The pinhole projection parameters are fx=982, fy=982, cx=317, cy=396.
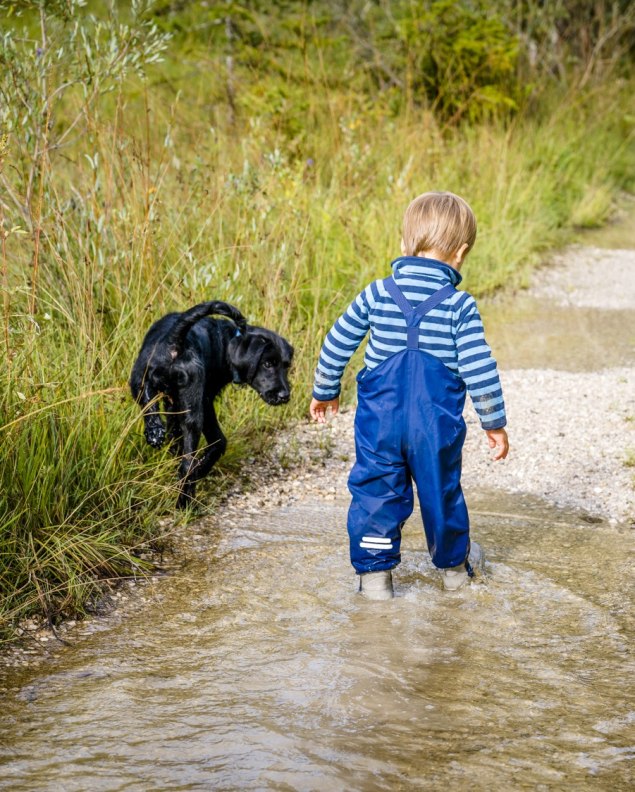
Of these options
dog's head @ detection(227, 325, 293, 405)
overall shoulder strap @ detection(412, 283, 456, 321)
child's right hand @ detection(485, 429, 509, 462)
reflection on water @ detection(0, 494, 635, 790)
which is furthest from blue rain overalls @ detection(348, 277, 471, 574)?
dog's head @ detection(227, 325, 293, 405)

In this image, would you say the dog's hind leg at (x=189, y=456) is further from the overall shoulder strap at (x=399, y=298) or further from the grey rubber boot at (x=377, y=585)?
the overall shoulder strap at (x=399, y=298)

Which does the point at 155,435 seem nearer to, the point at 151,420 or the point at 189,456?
the point at 151,420

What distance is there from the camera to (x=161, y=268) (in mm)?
5375

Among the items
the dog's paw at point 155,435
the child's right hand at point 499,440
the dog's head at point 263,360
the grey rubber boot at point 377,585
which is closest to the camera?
the child's right hand at point 499,440

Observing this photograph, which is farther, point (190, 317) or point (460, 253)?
point (190, 317)

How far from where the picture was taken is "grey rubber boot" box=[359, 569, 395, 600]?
357 centimetres

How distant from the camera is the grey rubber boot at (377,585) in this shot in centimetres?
357

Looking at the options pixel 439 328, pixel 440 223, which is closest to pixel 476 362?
pixel 439 328

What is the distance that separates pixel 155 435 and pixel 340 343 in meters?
0.92

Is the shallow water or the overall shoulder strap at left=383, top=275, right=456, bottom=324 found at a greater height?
the overall shoulder strap at left=383, top=275, right=456, bottom=324

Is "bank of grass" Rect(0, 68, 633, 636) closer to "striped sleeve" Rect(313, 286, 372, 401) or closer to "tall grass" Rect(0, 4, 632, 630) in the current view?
"tall grass" Rect(0, 4, 632, 630)

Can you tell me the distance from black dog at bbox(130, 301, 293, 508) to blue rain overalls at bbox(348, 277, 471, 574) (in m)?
0.74

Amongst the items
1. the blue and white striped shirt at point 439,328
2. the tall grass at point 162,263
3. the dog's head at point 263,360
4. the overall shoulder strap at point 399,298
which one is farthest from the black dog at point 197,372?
the overall shoulder strap at point 399,298

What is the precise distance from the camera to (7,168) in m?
5.59
